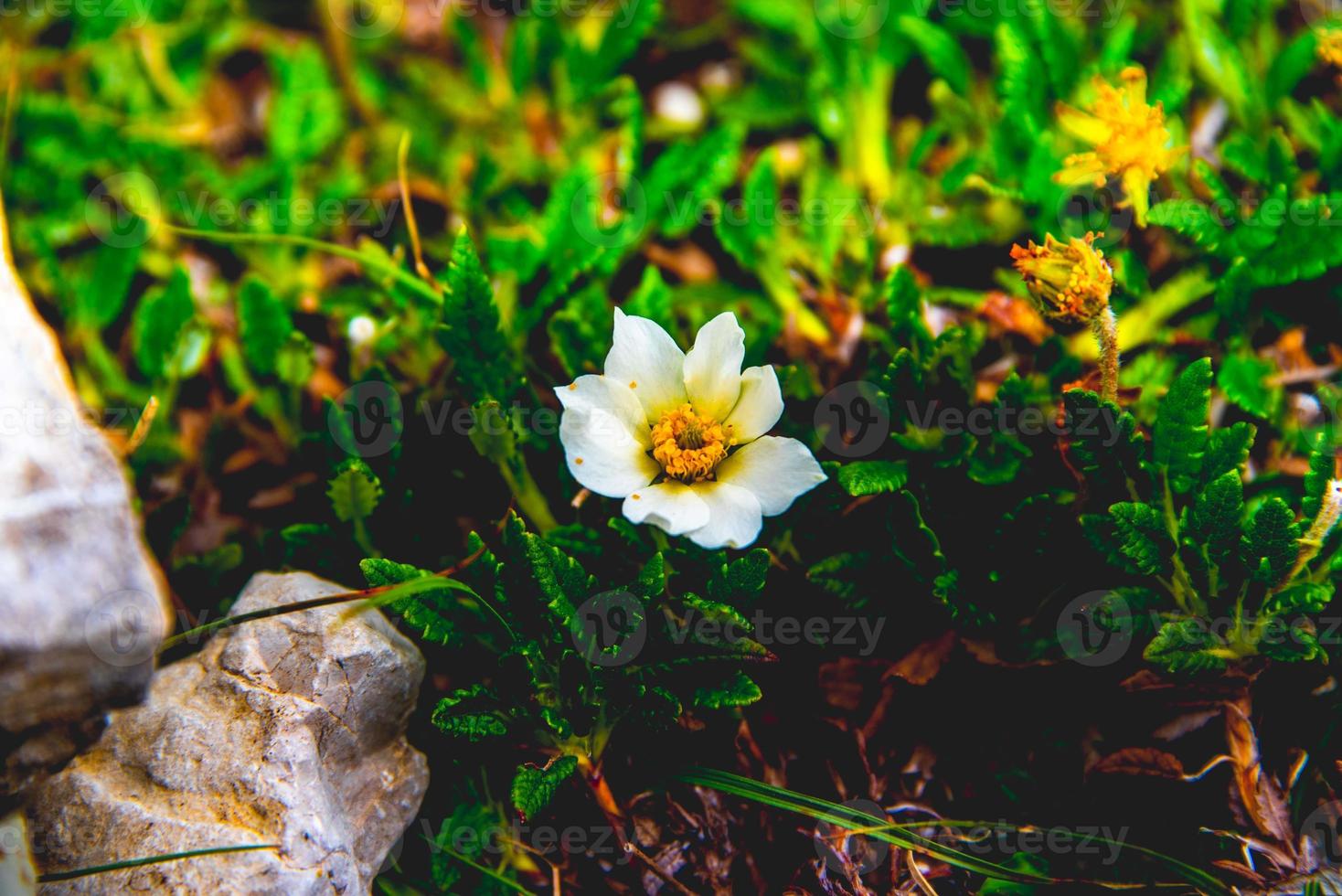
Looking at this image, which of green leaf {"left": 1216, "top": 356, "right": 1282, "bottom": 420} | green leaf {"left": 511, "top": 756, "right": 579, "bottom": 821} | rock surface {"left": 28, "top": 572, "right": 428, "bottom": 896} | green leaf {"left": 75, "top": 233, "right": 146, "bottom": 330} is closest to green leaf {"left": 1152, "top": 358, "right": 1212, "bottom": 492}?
Result: green leaf {"left": 1216, "top": 356, "right": 1282, "bottom": 420}

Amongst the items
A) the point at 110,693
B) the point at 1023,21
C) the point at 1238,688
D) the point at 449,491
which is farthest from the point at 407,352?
the point at 1238,688

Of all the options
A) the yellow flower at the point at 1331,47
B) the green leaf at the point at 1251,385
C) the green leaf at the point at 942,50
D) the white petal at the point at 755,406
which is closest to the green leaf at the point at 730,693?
the white petal at the point at 755,406

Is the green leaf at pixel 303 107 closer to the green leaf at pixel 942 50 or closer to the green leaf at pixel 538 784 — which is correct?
the green leaf at pixel 942 50

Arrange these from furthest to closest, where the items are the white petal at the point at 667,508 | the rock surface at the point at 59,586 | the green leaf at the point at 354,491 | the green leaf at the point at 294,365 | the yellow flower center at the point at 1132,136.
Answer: the green leaf at the point at 294,365
the yellow flower center at the point at 1132,136
the green leaf at the point at 354,491
the white petal at the point at 667,508
the rock surface at the point at 59,586

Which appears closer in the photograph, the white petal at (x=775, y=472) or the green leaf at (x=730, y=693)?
the white petal at (x=775, y=472)

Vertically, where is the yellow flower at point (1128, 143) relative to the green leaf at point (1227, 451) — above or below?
above

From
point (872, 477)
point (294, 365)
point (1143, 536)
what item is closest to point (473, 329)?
point (294, 365)

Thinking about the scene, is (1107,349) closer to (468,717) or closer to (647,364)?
(647,364)
